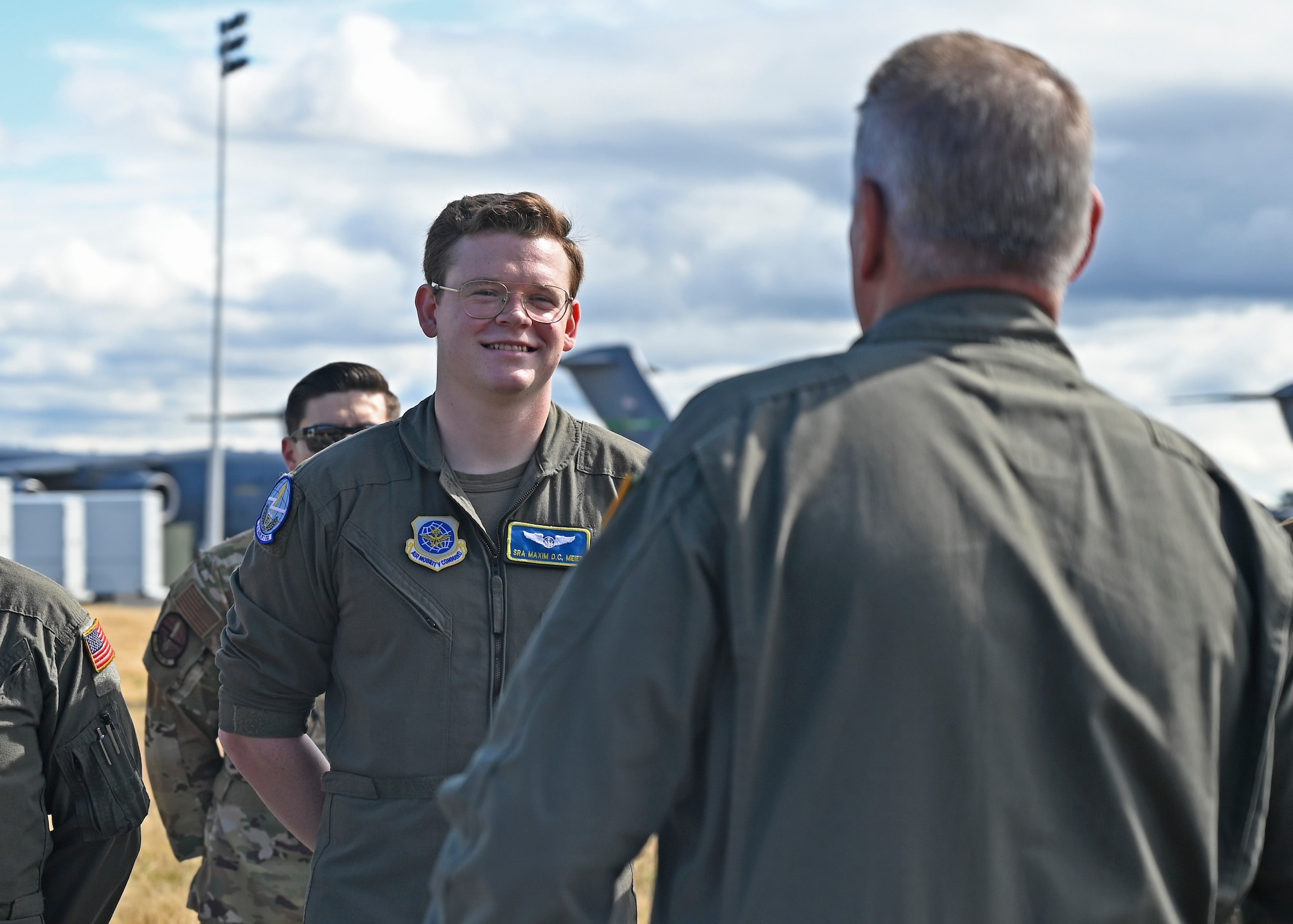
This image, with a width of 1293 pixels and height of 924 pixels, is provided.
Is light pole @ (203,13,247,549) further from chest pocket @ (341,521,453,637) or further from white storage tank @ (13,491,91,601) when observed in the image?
chest pocket @ (341,521,453,637)

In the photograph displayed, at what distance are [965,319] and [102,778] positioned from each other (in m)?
2.54

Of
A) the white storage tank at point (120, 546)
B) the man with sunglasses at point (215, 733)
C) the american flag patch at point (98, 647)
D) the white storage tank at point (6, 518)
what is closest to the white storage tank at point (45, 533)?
the white storage tank at point (6, 518)

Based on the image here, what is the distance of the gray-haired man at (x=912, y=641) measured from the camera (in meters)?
1.43

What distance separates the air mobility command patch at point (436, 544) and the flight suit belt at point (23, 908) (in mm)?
1218

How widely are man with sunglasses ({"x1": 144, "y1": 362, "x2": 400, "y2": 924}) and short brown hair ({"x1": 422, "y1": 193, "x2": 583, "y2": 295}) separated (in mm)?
1384

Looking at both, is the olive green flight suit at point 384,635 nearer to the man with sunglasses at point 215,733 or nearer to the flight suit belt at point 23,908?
the flight suit belt at point 23,908

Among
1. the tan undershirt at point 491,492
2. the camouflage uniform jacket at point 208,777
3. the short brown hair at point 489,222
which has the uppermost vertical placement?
the short brown hair at point 489,222

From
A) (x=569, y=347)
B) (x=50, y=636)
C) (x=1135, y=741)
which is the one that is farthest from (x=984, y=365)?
(x=50, y=636)

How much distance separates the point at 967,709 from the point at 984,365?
15.2 inches

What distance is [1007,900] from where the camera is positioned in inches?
57.1

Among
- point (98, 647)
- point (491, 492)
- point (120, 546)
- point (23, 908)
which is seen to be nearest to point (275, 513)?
point (491, 492)

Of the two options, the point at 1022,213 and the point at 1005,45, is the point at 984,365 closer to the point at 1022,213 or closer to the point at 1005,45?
the point at 1022,213

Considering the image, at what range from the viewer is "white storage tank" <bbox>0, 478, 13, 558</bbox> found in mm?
26000

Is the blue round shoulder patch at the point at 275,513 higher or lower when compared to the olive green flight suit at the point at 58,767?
higher
